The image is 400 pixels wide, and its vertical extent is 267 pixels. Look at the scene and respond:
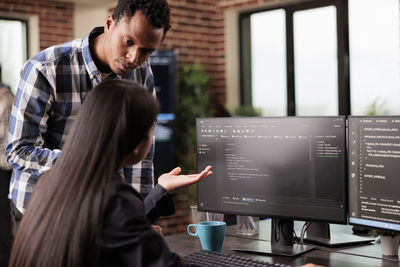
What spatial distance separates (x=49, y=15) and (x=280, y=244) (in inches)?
170

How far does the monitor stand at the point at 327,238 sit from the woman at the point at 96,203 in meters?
0.87

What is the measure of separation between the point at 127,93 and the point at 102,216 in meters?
0.27

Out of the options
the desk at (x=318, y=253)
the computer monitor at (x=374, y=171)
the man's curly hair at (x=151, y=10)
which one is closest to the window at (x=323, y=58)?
the desk at (x=318, y=253)

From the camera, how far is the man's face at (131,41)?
5.44 feet

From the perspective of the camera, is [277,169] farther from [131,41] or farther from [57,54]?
[57,54]

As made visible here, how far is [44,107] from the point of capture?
180 centimetres

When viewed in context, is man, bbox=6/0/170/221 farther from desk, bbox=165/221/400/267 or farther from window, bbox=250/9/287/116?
window, bbox=250/9/287/116

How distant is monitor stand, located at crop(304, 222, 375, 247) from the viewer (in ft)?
6.19

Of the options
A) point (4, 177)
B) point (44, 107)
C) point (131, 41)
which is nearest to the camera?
point (131, 41)

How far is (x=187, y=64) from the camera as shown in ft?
18.0

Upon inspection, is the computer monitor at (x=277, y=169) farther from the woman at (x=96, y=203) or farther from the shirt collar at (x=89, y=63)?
the woman at (x=96, y=203)

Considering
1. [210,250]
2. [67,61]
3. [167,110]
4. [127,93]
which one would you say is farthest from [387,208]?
[167,110]

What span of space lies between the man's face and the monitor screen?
358mm

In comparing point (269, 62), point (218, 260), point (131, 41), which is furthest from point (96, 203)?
point (269, 62)
